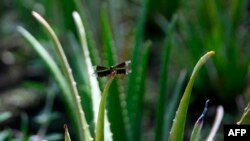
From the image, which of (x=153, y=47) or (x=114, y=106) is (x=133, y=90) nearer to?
(x=114, y=106)

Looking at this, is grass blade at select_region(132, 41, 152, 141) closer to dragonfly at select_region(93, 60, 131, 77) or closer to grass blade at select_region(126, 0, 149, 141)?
grass blade at select_region(126, 0, 149, 141)

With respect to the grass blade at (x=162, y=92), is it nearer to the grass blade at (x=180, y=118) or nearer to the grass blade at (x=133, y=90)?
the grass blade at (x=133, y=90)

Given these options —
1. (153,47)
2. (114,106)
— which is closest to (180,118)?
(114,106)

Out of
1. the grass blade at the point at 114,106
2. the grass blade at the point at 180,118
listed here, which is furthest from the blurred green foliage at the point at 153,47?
the grass blade at the point at 180,118

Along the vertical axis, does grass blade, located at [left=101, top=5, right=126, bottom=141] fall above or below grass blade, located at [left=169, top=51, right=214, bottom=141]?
above

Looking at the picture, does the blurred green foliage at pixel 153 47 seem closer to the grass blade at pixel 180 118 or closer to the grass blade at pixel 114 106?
the grass blade at pixel 114 106

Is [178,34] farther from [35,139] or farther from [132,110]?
[35,139]

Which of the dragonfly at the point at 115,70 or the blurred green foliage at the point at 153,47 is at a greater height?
the blurred green foliage at the point at 153,47

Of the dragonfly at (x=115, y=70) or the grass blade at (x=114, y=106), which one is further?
the grass blade at (x=114, y=106)

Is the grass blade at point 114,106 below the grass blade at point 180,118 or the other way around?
the other way around

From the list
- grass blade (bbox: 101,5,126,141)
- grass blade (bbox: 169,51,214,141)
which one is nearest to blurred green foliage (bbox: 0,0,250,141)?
grass blade (bbox: 101,5,126,141)

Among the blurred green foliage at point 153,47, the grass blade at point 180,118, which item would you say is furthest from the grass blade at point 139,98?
the grass blade at point 180,118
